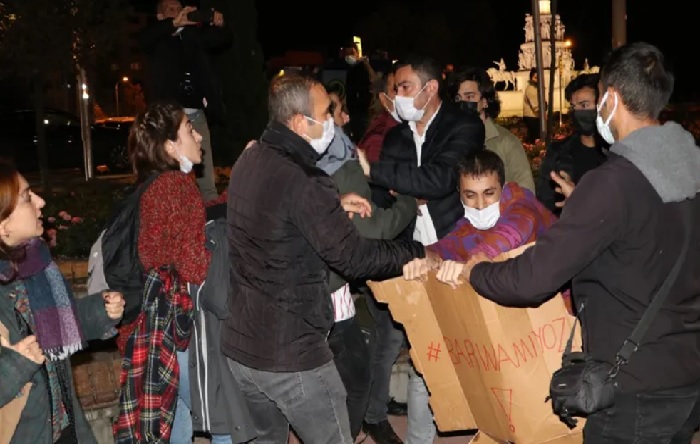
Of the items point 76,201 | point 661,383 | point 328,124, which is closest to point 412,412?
point 328,124

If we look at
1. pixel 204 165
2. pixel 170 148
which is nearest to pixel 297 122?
pixel 170 148

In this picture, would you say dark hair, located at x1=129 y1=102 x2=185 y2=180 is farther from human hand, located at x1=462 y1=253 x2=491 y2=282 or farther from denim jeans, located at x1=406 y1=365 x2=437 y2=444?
denim jeans, located at x1=406 y1=365 x2=437 y2=444

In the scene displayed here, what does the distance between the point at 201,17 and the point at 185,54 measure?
11.9 inches

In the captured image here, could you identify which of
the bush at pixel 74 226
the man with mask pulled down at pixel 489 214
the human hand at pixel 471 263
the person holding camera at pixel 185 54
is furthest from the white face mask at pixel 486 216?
A: the bush at pixel 74 226

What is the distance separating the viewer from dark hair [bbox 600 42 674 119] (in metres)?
3.41

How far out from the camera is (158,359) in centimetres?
475

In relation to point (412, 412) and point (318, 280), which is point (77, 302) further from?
point (412, 412)

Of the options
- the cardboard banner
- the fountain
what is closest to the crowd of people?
the cardboard banner

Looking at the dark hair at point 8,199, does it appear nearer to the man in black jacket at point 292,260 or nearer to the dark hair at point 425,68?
the man in black jacket at point 292,260

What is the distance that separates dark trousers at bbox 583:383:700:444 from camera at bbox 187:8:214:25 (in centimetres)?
469

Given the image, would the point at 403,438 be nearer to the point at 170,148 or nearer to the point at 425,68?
the point at 425,68

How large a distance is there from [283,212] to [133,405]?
146 centimetres

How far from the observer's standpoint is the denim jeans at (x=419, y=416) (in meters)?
5.62

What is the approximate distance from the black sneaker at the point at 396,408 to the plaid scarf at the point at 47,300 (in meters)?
3.23
